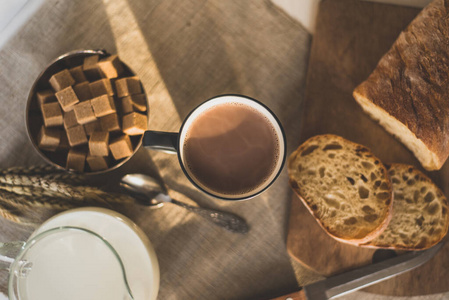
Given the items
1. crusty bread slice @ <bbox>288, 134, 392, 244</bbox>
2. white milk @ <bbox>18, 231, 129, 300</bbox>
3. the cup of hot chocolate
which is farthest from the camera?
crusty bread slice @ <bbox>288, 134, 392, 244</bbox>

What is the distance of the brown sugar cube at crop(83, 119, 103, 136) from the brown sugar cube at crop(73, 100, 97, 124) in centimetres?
3

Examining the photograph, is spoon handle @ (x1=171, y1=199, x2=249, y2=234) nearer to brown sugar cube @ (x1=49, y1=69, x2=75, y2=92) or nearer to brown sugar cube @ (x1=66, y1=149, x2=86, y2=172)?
brown sugar cube @ (x1=66, y1=149, x2=86, y2=172)

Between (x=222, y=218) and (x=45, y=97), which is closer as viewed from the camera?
(x=45, y=97)

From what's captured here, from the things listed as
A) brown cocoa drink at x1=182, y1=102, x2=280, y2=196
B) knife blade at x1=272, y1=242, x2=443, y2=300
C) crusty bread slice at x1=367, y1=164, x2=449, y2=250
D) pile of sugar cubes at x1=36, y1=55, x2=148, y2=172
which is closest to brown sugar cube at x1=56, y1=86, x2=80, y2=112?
pile of sugar cubes at x1=36, y1=55, x2=148, y2=172

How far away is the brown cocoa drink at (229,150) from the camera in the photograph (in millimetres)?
1008

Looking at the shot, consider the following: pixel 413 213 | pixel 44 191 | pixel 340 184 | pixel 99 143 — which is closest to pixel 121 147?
pixel 99 143

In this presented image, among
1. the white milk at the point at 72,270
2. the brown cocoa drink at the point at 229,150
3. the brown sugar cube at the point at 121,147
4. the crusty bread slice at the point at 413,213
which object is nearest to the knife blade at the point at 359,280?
the crusty bread slice at the point at 413,213

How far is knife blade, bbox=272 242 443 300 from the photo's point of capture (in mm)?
1148

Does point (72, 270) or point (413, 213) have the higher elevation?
point (72, 270)

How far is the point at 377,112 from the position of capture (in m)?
1.14

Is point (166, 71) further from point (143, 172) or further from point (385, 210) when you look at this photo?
point (385, 210)

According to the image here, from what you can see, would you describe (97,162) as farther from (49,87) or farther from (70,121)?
(49,87)

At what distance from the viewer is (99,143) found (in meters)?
1.04

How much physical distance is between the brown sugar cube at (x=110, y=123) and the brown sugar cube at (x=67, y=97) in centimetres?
10
